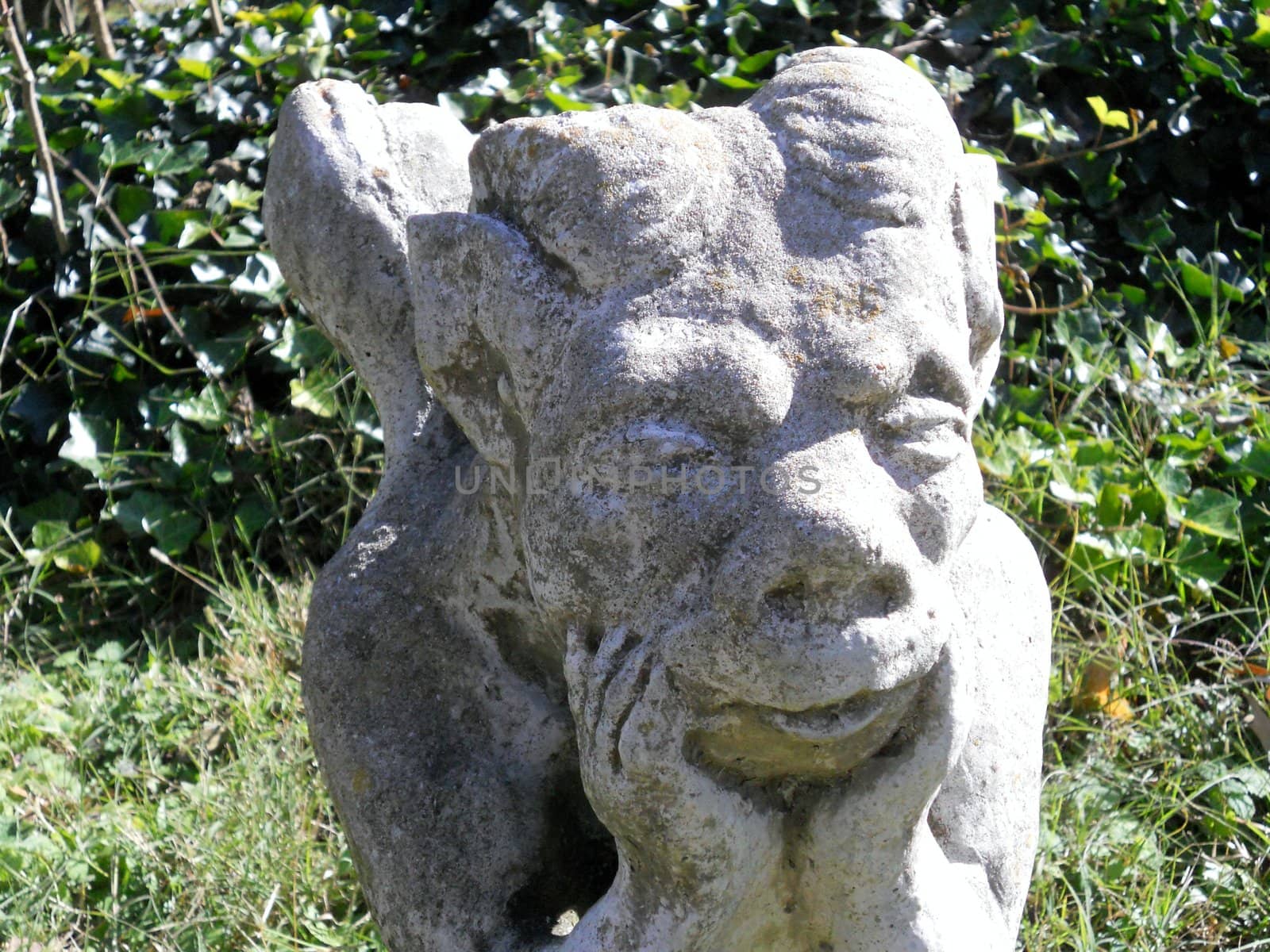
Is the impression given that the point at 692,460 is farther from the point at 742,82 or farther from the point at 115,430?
the point at 115,430

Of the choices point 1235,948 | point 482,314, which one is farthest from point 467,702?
point 1235,948

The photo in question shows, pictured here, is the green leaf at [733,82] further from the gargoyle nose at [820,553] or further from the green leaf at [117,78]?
the gargoyle nose at [820,553]

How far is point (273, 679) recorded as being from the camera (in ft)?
8.39

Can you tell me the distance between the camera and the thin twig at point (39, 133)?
2879mm

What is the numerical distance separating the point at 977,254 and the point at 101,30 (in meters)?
2.72

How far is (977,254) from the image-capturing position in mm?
1197

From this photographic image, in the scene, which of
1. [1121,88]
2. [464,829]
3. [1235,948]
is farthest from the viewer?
[1121,88]

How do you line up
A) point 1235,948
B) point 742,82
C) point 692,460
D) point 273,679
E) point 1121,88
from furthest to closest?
point 1121,88
point 742,82
point 273,679
point 1235,948
point 692,460

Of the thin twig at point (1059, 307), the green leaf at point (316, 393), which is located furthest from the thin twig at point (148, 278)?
the thin twig at point (1059, 307)

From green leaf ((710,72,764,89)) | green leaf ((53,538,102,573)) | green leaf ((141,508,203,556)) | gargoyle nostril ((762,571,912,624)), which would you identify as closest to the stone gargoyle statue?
gargoyle nostril ((762,571,912,624))

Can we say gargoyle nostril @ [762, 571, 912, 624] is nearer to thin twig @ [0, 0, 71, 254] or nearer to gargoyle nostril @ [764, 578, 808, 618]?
gargoyle nostril @ [764, 578, 808, 618]

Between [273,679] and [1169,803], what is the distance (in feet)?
5.00

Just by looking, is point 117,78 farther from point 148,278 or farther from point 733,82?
point 733,82

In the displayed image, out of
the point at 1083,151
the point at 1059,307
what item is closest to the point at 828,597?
the point at 1059,307
